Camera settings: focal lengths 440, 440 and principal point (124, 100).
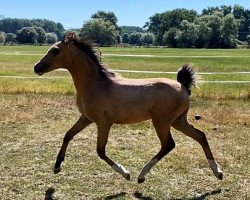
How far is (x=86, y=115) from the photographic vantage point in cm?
656

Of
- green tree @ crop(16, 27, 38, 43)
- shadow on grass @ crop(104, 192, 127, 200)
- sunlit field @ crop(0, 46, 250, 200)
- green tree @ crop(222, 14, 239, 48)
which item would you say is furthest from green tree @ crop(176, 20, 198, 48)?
shadow on grass @ crop(104, 192, 127, 200)

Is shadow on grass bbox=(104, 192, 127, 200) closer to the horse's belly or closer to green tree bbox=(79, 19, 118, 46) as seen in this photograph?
the horse's belly

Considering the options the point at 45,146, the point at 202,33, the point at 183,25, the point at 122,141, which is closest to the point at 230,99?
the point at 122,141

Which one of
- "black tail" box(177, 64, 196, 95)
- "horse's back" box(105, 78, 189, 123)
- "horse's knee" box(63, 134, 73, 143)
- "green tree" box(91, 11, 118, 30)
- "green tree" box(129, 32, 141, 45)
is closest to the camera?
"horse's back" box(105, 78, 189, 123)

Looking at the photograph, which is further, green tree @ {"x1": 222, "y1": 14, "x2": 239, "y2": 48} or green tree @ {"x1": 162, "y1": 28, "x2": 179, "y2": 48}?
green tree @ {"x1": 162, "y1": 28, "x2": 179, "y2": 48}

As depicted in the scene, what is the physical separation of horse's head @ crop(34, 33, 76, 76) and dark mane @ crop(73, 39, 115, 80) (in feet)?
0.38

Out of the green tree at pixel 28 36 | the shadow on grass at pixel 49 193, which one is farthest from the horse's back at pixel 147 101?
the green tree at pixel 28 36

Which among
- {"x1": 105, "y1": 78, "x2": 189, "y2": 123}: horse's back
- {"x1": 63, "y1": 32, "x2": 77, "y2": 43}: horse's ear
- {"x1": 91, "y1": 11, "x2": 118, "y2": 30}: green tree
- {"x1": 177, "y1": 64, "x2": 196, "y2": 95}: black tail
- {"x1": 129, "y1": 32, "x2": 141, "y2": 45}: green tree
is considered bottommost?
{"x1": 129, "y1": 32, "x2": 141, "y2": 45}: green tree

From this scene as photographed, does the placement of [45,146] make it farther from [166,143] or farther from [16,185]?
[166,143]

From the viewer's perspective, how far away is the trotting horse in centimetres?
640

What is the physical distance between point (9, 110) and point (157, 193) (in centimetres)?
746

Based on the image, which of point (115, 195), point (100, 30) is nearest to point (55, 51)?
point (115, 195)

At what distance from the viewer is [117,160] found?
786cm

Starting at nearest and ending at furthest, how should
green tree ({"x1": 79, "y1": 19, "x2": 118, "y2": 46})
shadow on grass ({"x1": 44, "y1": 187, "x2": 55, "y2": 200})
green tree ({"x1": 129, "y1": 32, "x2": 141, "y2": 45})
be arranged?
shadow on grass ({"x1": 44, "y1": 187, "x2": 55, "y2": 200}) < green tree ({"x1": 79, "y1": 19, "x2": 118, "y2": 46}) < green tree ({"x1": 129, "y1": 32, "x2": 141, "y2": 45})
